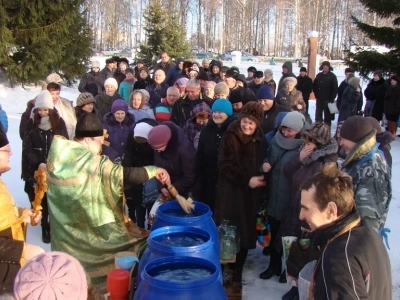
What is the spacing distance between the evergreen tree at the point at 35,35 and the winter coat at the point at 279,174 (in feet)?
37.7

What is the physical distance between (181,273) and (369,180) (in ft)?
4.40

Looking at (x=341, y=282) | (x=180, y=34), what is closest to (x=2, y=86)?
(x=180, y=34)

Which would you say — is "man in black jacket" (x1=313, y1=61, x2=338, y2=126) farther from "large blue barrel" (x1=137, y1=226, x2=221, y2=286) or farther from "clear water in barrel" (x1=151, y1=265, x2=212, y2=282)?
"clear water in barrel" (x1=151, y1=265, x2=212, y2=282)

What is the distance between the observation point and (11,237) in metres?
2.42

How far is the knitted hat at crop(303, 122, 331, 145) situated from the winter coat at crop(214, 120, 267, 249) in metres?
0.58

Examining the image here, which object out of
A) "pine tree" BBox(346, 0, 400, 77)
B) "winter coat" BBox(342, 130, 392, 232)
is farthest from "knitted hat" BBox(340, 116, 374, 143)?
"pine tree" BBox(346, 0, 400, 77)

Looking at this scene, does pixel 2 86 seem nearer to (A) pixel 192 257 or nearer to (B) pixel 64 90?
(B) pixel 64 90

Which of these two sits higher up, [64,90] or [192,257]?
[64,90]

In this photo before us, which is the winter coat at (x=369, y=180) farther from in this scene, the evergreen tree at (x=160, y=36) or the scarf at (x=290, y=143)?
the evergreen tree at (x=160, y=36)

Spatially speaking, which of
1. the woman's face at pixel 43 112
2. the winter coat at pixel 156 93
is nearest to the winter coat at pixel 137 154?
the woman's face at pixel 43 112

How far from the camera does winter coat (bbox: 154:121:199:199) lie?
13.8 feet

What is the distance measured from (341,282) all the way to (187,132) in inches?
140

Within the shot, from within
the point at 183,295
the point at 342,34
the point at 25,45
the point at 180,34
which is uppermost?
the point at 342,34

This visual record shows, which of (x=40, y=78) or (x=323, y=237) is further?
(x=40, y=78)
